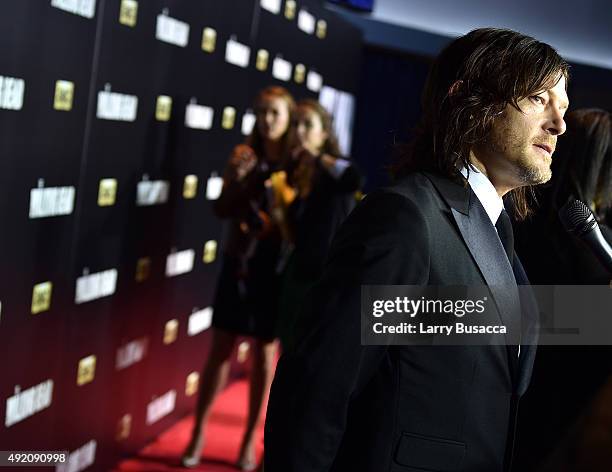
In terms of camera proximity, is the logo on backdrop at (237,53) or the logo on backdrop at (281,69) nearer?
the logo on backdrop at (237,53)

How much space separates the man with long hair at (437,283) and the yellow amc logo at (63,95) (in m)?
1.59

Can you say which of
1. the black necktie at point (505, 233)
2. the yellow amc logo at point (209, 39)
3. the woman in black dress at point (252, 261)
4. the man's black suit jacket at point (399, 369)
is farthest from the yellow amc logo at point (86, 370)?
the black necktie at point (505, 233)

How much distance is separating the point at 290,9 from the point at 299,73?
48cm

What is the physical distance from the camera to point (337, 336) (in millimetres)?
1542

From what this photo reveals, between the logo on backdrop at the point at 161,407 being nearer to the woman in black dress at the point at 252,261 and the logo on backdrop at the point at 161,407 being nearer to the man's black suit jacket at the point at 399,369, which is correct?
the woman in black dress at the point at 252,261

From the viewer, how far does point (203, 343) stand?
197 inches

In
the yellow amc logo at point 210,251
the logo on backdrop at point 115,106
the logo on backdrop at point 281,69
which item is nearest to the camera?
the logo on backdrop at point 115,106

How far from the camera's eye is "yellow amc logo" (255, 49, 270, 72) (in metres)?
5.11

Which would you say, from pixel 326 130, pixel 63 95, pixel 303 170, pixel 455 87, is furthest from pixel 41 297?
pixel 455 87

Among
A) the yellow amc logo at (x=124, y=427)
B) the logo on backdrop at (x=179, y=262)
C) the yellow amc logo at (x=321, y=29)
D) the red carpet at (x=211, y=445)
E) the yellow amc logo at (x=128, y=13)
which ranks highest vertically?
the yellow amc logo at (x=321, y=29)

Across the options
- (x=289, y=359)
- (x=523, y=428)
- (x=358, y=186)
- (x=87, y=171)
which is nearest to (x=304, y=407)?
(x=289, y=359)

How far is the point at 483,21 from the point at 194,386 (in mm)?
4223

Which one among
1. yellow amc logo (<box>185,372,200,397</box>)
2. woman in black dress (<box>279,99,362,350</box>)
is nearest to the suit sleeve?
woman in black dress (<box>279,99,362,350</box>)

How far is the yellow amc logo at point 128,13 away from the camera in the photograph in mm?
3402
